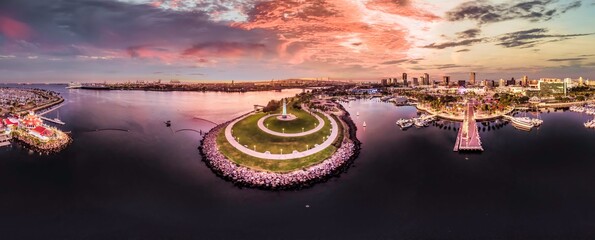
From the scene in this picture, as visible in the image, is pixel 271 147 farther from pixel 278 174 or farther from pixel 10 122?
pixel 10 122

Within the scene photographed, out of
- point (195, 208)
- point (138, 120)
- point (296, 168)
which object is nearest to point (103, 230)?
point (195, 208)

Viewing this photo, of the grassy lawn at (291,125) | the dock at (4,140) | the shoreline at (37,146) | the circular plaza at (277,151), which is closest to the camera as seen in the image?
the circular plaza at (277,151)

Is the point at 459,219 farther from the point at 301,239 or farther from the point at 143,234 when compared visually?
the point at 143,234

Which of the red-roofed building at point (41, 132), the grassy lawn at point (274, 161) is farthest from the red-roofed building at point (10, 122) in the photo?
the grassy lawn at point (274, 161)

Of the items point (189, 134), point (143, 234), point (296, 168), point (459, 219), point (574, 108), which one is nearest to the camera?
point (143, 234)

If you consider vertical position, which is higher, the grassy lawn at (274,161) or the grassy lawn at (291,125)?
the grassy lawn at (291,125)

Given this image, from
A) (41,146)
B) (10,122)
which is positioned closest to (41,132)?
(41,146)

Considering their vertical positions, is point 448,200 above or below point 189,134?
below

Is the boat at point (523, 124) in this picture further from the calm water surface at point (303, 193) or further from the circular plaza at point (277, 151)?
the circular plaza at point (277, 151)
